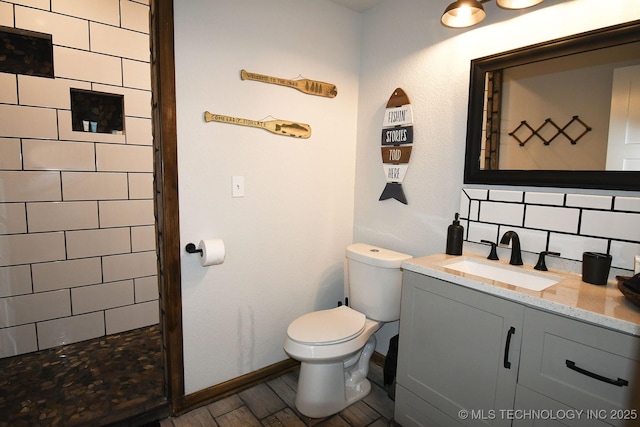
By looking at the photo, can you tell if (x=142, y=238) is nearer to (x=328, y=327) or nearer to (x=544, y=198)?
(x=328, y=327)

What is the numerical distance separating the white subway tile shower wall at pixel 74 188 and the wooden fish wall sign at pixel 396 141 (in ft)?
5.67

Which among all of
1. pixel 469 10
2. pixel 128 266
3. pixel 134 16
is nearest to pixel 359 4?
pixel 469 10

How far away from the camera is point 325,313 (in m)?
1.93

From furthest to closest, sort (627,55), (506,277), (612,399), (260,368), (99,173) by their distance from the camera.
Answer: (99,173)
(260,368)
(506,277)
(627,55)
(612,399)

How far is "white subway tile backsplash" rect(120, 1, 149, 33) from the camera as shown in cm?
227

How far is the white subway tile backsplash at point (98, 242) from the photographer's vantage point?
223 cm

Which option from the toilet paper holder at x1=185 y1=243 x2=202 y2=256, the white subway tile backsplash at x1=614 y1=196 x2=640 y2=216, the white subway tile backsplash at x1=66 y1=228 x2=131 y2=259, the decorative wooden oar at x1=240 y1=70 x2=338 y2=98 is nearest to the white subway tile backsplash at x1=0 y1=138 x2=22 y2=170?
the white subway tile backsplash at x1=66 y1=228 x2=131 y2=259

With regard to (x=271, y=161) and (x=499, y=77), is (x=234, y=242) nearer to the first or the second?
(x=271, y=161)

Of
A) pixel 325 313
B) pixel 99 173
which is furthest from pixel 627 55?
pixel 99 173

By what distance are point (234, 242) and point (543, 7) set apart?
1848 mm

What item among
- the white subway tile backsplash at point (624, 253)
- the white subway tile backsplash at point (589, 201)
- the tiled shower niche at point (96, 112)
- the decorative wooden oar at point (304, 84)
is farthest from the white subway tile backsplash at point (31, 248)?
the white subway tile backsplash at point (624, 253)

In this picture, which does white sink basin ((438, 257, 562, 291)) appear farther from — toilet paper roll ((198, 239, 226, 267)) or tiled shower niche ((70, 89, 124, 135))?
tiled shower niche ((70, 89, 124, 135))

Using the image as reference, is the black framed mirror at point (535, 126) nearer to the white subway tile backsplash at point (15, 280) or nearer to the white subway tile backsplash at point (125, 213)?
the white subway tile backsplash at point (125, 213)

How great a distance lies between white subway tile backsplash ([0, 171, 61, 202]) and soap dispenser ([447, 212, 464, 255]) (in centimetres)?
245
